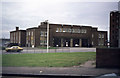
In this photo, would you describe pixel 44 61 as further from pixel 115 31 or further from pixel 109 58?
pixel 115 31

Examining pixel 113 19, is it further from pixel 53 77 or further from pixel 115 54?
pixel 53 77

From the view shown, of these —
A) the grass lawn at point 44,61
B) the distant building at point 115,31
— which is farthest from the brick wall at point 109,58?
the grass lawn at point 44,61

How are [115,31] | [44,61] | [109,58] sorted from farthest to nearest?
[44,61] → [115,31] → [109,58]

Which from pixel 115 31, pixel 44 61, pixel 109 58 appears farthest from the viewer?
pixel 44 61

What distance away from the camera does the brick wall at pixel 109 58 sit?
973 centimetres

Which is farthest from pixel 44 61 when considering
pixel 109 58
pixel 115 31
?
pixel 115 31

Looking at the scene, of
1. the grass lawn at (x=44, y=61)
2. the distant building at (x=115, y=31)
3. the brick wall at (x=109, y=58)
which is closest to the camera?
the brick wall at (x=109, y=58)

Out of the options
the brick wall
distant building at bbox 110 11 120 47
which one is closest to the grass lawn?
the brick wall

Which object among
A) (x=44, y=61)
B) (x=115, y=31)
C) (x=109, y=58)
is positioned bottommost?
(x=44, y=61)

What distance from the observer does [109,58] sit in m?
9.78

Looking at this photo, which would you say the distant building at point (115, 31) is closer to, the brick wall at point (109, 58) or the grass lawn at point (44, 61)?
the brick wall at point (109, 58)

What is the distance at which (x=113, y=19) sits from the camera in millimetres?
11156

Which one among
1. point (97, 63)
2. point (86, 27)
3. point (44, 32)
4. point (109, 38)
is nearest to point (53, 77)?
point (97, 63)

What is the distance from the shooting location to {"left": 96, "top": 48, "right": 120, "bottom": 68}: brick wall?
9727 millimetres
